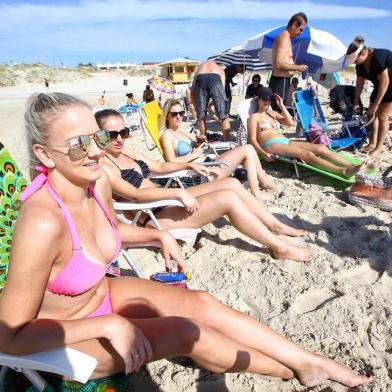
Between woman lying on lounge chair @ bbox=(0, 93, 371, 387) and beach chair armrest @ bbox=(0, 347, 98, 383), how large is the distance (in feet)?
0.10

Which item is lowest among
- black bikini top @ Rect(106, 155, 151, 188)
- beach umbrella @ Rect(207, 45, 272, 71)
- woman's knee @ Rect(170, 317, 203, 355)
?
woman's knee @ Rect(170, 317, 203, 355)

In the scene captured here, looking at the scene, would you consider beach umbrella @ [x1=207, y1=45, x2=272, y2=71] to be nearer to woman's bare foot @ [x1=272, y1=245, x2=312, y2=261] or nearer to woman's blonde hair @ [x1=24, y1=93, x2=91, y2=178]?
woman's bare foot @ [x1=272, y1=245, x2=312, y2=261]

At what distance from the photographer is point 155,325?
4.87ft

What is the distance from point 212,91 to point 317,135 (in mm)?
1951

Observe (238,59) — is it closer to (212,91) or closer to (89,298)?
(212,91)

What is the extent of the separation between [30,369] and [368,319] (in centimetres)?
183

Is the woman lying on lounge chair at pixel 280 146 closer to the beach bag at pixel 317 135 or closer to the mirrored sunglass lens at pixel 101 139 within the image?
the beach bag at pixel 317 135

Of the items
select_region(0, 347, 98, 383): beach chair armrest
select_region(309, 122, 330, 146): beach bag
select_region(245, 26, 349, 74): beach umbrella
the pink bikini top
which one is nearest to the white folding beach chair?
select_region(0, 347, 98, 383): beach chair armrest

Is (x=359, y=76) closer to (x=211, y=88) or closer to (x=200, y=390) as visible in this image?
(x=211, y=88)

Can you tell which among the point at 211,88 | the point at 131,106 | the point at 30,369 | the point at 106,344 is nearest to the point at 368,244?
the point at 106,344

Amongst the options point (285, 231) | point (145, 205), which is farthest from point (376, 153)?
point (145, 205)

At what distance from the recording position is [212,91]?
253 inches

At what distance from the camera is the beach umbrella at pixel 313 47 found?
938 cm

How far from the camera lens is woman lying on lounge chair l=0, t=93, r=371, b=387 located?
1209 mm
